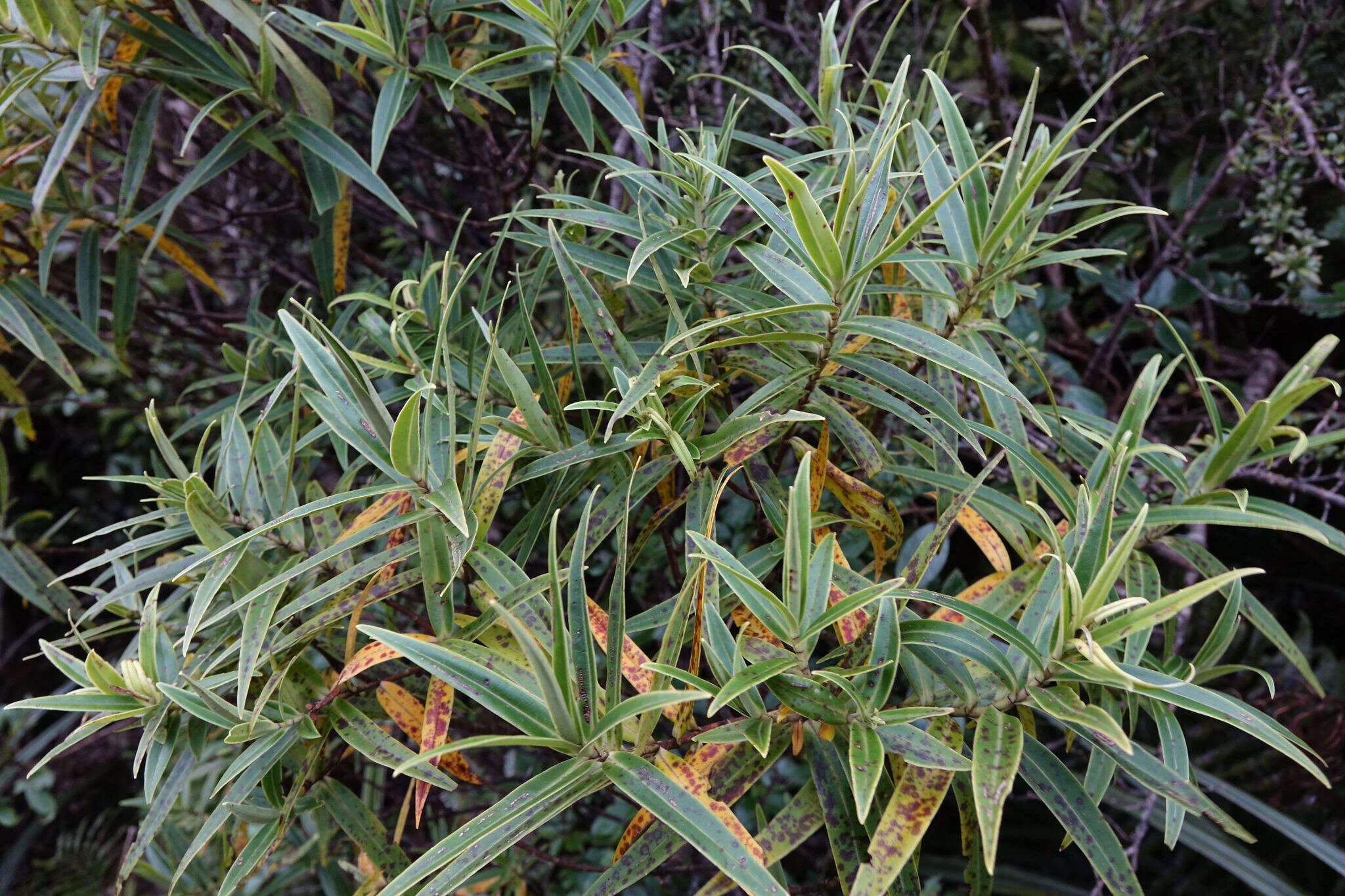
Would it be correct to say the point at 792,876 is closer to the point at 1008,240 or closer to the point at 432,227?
the point at 1008,240

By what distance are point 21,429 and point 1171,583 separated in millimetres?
2066

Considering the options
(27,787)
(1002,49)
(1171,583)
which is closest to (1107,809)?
(1171,583)

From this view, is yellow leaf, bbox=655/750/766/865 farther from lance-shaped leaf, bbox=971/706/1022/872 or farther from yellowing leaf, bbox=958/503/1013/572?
yellowing leaf, bbox=958/503/1013/572

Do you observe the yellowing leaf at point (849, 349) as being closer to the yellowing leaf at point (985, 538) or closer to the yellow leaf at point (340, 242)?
the yellowing leaf at point (985, 538)

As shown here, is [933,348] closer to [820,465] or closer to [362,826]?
[820,465]

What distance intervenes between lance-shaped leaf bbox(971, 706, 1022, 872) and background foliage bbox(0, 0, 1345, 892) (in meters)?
0.01

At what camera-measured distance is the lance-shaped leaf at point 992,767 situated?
470 mm

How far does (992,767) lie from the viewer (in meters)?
0.51

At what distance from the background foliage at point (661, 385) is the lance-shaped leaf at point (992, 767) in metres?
0.01

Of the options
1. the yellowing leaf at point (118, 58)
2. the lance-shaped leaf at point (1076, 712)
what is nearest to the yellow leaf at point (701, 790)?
the lance-shaped leaf at point (1076, 712)

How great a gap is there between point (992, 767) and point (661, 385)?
37 cm

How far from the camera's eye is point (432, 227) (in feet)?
5.25

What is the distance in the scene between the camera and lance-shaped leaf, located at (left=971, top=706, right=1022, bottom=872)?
1.54 ft

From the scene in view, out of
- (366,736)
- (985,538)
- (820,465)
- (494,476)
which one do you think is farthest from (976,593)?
(366,736)
